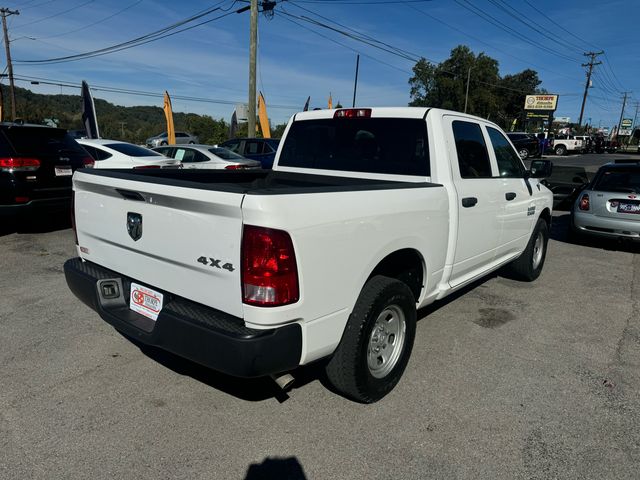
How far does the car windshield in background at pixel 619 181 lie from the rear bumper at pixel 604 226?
50 cm

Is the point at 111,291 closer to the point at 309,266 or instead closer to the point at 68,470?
the point at 68,470

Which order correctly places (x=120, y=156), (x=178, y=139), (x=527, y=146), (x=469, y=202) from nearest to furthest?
(x=469, y=202)
(x=120, y=156)
(x=527, y=146)
(x=178, y=139)

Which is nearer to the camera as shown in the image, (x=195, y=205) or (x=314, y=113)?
(x=195, y=205)

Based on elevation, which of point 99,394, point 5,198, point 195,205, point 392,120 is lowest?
point 99,394

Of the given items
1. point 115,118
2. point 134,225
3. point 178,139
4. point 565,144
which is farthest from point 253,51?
point 115,118

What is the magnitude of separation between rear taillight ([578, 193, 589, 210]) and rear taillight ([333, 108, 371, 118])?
5766 mm

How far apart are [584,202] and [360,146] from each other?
5.79 m

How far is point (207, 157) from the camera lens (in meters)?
11.7

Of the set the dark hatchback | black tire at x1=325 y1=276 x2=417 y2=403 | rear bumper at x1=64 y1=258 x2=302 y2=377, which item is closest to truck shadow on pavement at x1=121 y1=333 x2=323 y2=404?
black tire at x1=325 y1=276 x2=417 y2=403

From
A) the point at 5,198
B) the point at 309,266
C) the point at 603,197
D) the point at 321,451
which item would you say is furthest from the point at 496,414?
the point at 5,198

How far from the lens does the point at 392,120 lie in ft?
12.2

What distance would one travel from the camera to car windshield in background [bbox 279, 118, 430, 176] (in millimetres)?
3598

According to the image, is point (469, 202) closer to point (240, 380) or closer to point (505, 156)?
point (505, 156)

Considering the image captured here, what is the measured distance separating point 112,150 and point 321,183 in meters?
6.72
